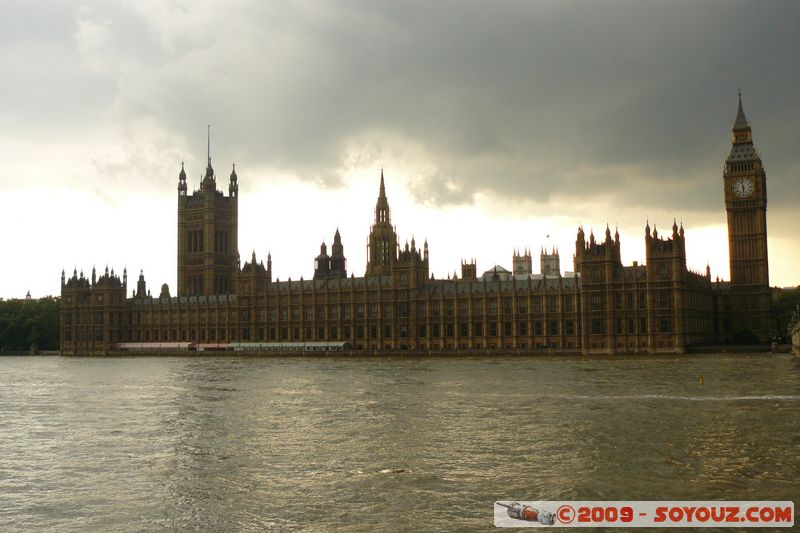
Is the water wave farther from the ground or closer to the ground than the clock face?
closer to the ground

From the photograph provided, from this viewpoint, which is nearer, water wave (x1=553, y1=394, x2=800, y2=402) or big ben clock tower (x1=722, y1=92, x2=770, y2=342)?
water wave (x1=553, y1=394, x2=800, y2=402)

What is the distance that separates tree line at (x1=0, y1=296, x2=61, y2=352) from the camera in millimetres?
177375

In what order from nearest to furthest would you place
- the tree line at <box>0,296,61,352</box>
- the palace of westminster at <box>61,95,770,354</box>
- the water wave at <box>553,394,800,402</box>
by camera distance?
the water wave at <box>553,394,800,402</box>, the palace of westminster at <box>61,95,770,354</box>, the tree line at <box>0,296,61,352</box>

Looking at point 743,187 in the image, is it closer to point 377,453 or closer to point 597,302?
point 597,302

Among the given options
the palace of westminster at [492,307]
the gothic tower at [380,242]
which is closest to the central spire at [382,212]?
the gothic tower at [380,242]

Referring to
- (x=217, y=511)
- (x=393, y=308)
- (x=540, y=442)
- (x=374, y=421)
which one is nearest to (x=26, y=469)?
(x=217, y=511)

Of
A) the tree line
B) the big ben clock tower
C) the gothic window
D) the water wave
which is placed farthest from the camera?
the gothic window

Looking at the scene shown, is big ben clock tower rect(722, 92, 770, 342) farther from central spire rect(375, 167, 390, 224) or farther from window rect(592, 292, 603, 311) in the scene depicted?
central spire rect(375, 167, 390, 224)

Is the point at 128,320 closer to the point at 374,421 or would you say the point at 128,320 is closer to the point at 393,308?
the point at 393,308

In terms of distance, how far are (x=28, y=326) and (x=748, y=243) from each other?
151 metres

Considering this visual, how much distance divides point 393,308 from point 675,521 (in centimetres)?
12919

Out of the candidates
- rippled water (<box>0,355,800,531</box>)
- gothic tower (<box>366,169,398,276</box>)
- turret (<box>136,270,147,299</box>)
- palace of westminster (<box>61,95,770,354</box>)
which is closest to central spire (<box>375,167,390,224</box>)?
gothic tower (<box>366,169,398,276</box>)

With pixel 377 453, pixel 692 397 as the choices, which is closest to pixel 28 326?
pixel 692 397

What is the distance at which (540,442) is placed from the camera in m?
35.6
